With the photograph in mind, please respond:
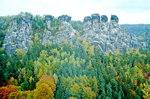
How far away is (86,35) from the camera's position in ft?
394

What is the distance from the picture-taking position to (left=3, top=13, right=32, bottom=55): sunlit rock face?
88338 mm

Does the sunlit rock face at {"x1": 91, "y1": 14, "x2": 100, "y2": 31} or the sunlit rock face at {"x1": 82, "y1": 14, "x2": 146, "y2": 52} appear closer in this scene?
the sunlit rock face at {"x1": 82, "y1": 14, "x2": 146, "y2": 52}

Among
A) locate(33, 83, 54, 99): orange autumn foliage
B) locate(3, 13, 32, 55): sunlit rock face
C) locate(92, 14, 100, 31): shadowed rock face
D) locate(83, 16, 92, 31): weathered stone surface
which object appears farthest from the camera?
locate(83, 16, 92, 31): weathered stone surface

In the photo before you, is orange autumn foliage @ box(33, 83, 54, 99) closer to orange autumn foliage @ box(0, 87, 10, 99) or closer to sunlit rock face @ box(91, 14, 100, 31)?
orange autumn foliage @ box(0, 87, 10, 99)

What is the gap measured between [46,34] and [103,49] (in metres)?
58.8

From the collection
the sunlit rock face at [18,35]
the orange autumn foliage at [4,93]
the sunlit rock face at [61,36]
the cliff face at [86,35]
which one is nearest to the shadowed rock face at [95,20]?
the cliff face at [86,35]

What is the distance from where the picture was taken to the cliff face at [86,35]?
95.1 metres

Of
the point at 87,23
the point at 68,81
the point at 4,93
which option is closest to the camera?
the point at 4,93

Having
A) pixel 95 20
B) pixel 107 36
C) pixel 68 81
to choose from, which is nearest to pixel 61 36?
pixel 107 36

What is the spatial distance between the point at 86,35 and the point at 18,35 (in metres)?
67.3

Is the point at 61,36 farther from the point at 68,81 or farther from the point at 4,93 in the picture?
the point at 4,93

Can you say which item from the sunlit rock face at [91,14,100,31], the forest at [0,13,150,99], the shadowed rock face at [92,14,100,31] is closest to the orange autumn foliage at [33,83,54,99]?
the forest at [0,13,150,99]

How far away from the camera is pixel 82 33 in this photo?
12900 cm

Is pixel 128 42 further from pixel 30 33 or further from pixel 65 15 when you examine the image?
pixel 30 33
